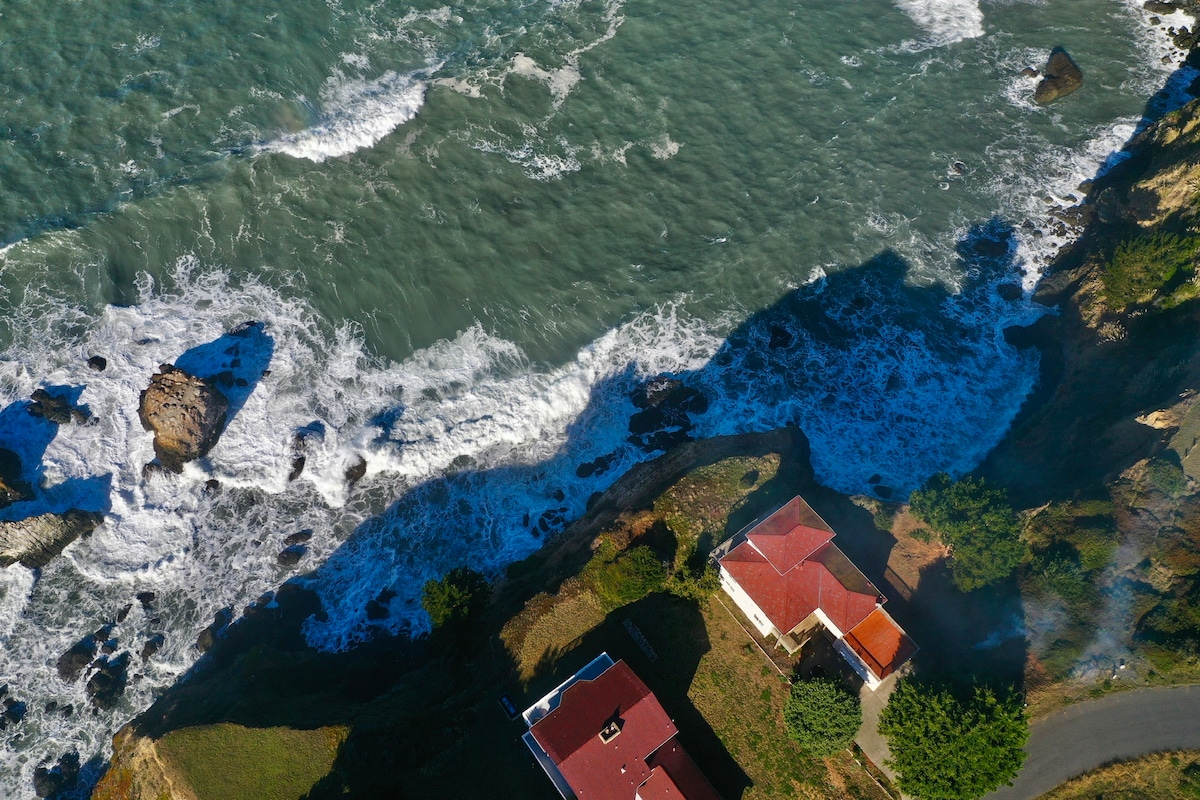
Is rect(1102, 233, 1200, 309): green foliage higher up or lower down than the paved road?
higher up

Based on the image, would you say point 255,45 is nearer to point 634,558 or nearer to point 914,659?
point 634,558

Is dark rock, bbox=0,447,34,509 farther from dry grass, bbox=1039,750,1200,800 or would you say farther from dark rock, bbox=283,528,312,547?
dry grass, bbox=1039,750,1200,800

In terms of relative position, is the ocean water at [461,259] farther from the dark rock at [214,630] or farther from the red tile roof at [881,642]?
the red tile roof at [881,642]

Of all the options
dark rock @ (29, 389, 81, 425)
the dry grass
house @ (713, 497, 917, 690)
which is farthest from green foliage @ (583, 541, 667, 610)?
dark rock @ (29, 389, 81, 425)

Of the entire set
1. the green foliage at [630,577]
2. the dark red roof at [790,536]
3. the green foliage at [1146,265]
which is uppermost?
the green foliage at [1146,265]

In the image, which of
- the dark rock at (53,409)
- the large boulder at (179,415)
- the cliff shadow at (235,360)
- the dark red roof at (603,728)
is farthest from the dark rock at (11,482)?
the dark red roof at (603,728)

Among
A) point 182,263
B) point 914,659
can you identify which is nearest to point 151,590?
point 182,263
